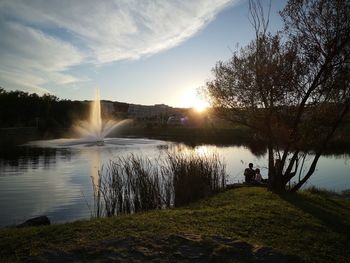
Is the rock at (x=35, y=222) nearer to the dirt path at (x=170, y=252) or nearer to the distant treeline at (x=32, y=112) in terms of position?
the dirt path at (x=170, y=252)

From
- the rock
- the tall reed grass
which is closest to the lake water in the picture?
the tall reed grass

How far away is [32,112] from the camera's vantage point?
380 feet

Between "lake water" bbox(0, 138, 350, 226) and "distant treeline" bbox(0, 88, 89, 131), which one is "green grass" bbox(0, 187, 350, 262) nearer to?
"lake water" bbox(0, 138, 350, 226)

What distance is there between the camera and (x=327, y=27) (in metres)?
15.0

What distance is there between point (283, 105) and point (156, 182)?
6358 millimetres

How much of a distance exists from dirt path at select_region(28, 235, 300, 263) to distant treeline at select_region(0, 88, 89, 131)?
103746 millimetres

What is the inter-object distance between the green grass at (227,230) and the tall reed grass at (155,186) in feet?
13.8

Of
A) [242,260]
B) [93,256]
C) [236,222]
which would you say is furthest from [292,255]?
[93,256]

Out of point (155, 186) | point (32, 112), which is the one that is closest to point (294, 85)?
point (155, 186)

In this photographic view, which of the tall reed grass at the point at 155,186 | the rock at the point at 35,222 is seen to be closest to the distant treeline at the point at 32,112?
the tall reed grass at the point at 155,186

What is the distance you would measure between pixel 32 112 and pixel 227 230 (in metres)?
115

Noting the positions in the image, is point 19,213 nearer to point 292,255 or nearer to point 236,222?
point 236,222

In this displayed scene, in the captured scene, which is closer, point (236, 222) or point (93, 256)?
point (93, 256)

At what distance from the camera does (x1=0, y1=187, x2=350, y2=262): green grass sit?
8.11 m
